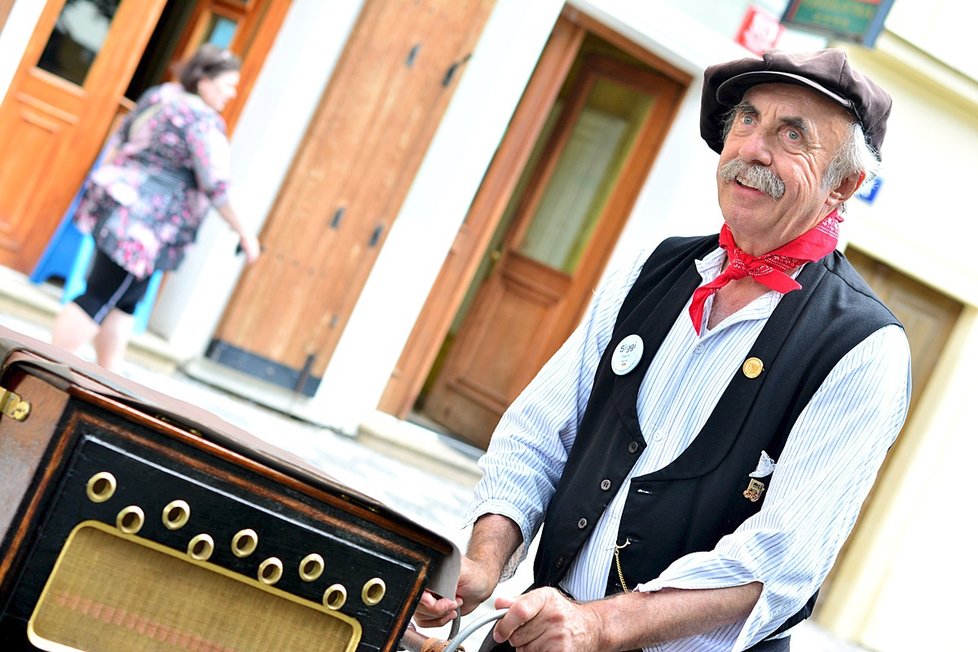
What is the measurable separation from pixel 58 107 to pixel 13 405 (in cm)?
697

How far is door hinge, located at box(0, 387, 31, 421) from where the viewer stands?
1223mm

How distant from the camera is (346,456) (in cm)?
745

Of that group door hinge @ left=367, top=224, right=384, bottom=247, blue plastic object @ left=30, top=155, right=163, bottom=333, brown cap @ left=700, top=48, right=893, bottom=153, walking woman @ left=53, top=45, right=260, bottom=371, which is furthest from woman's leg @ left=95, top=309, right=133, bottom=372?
brown cap @ left=700, top=48, right=893, bottom=153

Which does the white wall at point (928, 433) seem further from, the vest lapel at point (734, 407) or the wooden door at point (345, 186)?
the vest lapel at point (734, 407)

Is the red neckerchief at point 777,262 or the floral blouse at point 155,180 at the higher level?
the red neckerchief at point 777,262

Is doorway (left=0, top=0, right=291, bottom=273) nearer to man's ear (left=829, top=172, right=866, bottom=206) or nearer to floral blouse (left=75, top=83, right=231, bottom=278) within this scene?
floral blouse (left=75, top=83, right=231, bottom=278)

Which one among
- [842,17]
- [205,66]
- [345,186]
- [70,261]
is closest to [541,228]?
[345,186]

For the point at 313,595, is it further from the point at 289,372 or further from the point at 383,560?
the point at 289,372

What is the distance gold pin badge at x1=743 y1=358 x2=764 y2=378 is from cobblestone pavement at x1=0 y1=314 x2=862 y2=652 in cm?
449

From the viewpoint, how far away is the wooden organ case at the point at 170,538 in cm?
118

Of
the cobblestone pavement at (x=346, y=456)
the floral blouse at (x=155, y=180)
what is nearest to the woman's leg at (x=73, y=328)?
the floral blouse at (x=155, y=180)

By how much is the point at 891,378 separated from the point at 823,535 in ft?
0.79

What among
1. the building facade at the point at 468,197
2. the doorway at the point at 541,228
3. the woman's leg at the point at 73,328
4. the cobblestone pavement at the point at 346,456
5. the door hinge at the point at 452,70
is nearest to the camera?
the woman's leg at the point at 73,328

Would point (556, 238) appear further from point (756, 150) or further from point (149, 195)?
point (756, 150)
